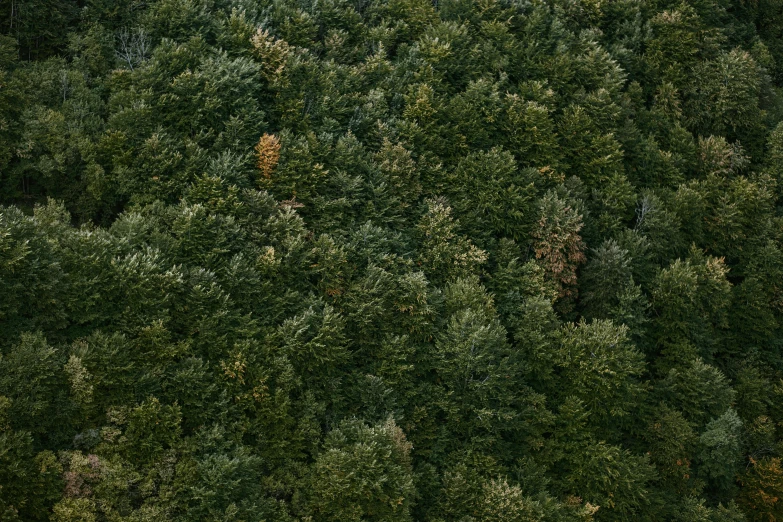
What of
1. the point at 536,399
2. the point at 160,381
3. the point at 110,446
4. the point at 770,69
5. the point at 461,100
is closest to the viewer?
the point at 110,446

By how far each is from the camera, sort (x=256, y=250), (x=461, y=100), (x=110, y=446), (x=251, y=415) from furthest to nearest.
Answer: (x=461, y=100) < (x=256, y=250) < (x=251, y=415) < (x=110, y=446)

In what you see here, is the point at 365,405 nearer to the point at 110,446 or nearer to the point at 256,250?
the point at 256,250

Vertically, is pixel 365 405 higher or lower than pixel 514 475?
higher

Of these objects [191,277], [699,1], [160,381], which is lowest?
[160,381]

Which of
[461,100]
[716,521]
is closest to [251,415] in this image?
[461,100]

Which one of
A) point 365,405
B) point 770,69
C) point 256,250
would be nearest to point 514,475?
point 365,405

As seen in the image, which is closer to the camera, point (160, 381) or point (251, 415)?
point (160, 381)
